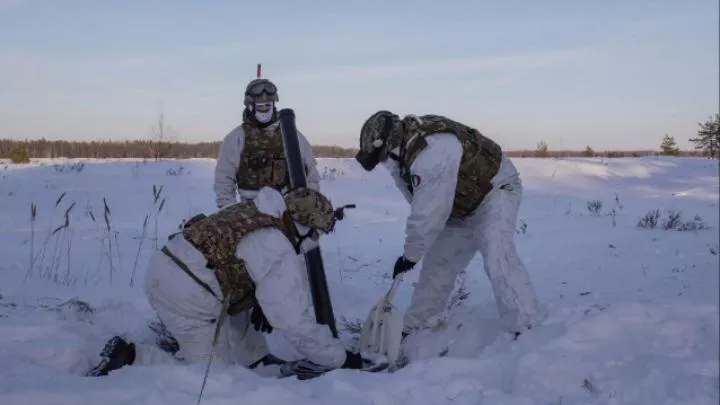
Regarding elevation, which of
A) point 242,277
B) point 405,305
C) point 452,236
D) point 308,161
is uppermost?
point 308,161

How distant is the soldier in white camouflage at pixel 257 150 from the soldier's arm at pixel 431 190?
1.43 m

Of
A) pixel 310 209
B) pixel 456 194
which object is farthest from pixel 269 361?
pixel 456 194

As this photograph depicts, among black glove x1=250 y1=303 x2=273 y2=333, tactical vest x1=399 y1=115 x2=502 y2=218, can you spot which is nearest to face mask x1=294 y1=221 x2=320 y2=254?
black glove x1=250 y1=303 x2=273 y2=333

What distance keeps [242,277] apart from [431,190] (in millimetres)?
1280

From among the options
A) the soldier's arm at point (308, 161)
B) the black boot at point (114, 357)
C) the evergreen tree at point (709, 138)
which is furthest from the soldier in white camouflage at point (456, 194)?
the evergreen tree at point (709, 138)

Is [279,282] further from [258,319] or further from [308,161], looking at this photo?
[308,161]

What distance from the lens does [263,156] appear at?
17.2 ft

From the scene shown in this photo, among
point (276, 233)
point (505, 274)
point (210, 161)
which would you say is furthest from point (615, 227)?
point (210, 161)

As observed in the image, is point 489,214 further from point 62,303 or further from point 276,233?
point 62,303

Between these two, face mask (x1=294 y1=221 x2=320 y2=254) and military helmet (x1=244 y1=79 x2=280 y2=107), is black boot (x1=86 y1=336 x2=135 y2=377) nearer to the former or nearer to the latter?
face mask (x1=294 y1=221 x2=320 y2=254)

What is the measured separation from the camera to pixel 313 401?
Answer: 322 centimetres

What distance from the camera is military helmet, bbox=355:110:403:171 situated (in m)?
4.20

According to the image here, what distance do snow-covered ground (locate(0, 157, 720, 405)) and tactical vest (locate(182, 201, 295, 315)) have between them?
0.47 metres

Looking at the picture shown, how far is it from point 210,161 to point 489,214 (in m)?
10.9
